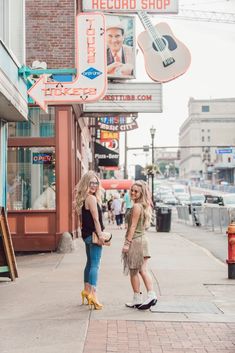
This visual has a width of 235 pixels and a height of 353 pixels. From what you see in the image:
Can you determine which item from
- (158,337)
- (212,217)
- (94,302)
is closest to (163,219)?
(212,217)

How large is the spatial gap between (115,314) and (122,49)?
10735 mm

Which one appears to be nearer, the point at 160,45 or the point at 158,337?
the point at 158,337

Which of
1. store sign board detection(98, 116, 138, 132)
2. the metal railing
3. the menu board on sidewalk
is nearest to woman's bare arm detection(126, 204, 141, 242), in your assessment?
the menu board on sidewalk

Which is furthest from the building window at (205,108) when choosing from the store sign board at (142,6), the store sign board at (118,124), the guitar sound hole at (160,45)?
the store sign board at (142,6)

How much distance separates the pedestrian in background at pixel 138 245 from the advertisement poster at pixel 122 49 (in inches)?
361

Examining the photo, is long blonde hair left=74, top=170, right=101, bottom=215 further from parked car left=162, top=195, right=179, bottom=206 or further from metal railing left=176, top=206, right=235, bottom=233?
parked car left=162, top=195, right=179, bottom=206

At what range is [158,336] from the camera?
6320 mm

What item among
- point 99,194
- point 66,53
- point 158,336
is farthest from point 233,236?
point 66,53

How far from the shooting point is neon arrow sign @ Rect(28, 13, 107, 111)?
11430 mm

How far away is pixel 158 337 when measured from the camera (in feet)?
20.6

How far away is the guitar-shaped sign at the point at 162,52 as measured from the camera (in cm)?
1590

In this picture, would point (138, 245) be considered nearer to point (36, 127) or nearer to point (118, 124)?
point (36, 127)

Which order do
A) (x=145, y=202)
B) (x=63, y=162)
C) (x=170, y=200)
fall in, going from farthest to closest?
1. (x=170, y=200)
2. (x=63, y=162)
3. (x=145, y=202)

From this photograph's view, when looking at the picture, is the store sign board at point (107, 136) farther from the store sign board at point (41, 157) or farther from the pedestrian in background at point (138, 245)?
the pedestrian in background at point (138, 245)
